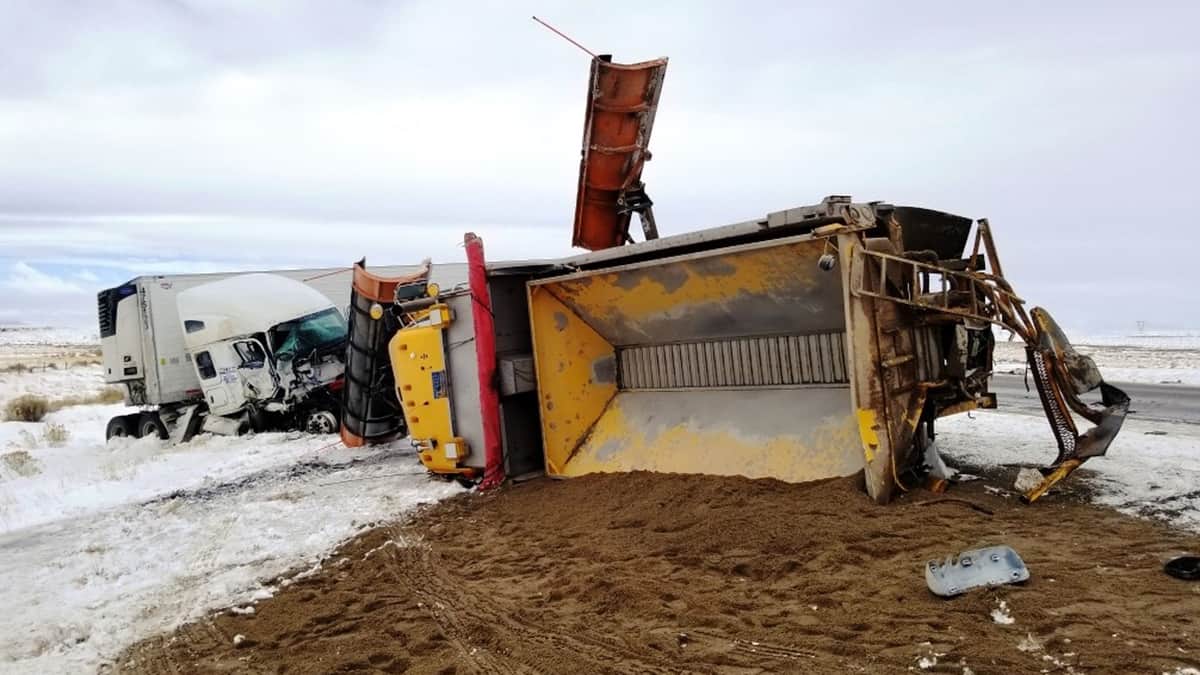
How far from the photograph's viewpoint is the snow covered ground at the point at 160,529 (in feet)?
16.2

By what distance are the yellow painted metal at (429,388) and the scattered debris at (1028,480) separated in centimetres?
468

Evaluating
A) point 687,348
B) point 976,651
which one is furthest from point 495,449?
point 976,651

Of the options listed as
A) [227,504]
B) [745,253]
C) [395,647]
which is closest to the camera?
[395,647]

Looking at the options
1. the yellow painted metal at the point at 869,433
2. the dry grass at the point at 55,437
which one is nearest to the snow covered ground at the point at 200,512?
the yellow painted metal at the point at 869,433

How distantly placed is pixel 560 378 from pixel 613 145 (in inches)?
104

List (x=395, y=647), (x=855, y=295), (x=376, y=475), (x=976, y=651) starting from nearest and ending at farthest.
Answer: (x=976, y=651) → (x=395, y=647) → (x=855, y=295) → (x=376, y=475)

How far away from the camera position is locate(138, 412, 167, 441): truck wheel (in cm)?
1691

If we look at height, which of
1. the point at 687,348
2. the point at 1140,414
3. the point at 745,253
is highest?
the point at 745,253

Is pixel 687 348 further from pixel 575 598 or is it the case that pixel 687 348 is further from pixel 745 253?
pixel 575 598

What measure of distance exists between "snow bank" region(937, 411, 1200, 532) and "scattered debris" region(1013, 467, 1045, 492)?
41 centimetres

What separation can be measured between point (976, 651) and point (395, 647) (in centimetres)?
272

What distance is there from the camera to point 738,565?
15.1 feet

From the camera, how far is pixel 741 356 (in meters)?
6.85

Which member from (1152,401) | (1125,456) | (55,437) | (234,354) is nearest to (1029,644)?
(1125,456)
